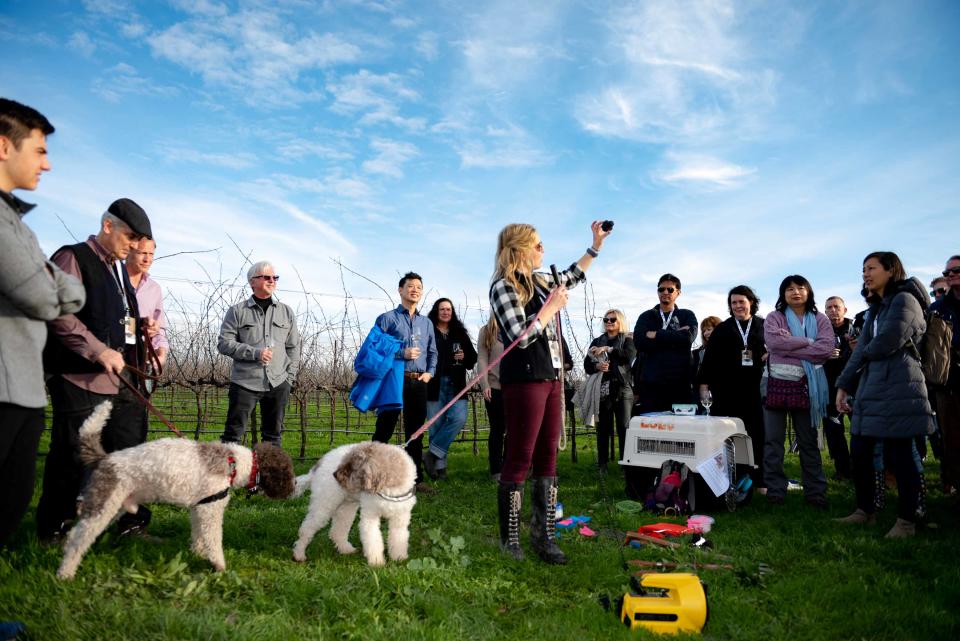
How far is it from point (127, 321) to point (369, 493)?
173 centimetres

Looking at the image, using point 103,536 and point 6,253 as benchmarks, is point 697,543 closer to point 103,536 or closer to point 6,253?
point 103,536

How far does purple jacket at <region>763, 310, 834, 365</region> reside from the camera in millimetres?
5348

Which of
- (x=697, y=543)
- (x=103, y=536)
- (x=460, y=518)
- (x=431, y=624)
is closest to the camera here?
(x=431, y=624)

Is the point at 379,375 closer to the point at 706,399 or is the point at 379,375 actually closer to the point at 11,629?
the point at 706,399

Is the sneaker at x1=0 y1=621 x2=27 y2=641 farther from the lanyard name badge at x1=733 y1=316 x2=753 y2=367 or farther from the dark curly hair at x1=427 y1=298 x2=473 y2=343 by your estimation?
the lanyard name badge at x1=733 y1=316 x2=753 y2=367

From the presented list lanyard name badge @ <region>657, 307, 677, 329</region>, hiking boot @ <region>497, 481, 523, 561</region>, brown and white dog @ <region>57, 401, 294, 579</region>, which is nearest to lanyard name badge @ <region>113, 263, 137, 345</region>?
brown and white dog @ <region>57, 401, 294, 579</region>

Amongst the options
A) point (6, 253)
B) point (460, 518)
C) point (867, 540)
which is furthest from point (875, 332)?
point (6, 253)

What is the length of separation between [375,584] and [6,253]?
2160 millimetres

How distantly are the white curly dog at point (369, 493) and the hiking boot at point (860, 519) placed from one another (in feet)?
11.1

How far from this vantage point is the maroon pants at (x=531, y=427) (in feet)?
11.6

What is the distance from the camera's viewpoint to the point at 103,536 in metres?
3.47

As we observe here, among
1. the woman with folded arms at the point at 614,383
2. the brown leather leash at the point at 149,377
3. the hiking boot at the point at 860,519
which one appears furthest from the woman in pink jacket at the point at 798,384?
the brown leather leash at the point at 149,377

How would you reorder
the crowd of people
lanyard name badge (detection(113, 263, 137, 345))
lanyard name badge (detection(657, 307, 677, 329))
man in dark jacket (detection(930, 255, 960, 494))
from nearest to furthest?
the crowd of people → lanyard name badge (detection(113, 263, 137, 345)) → man in dark jacket (detection(930, 255, 960, 494)) → lanyard name badge (detection(657, 307, 677, 329))

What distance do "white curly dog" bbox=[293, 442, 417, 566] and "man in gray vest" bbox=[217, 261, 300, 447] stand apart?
1.73m
